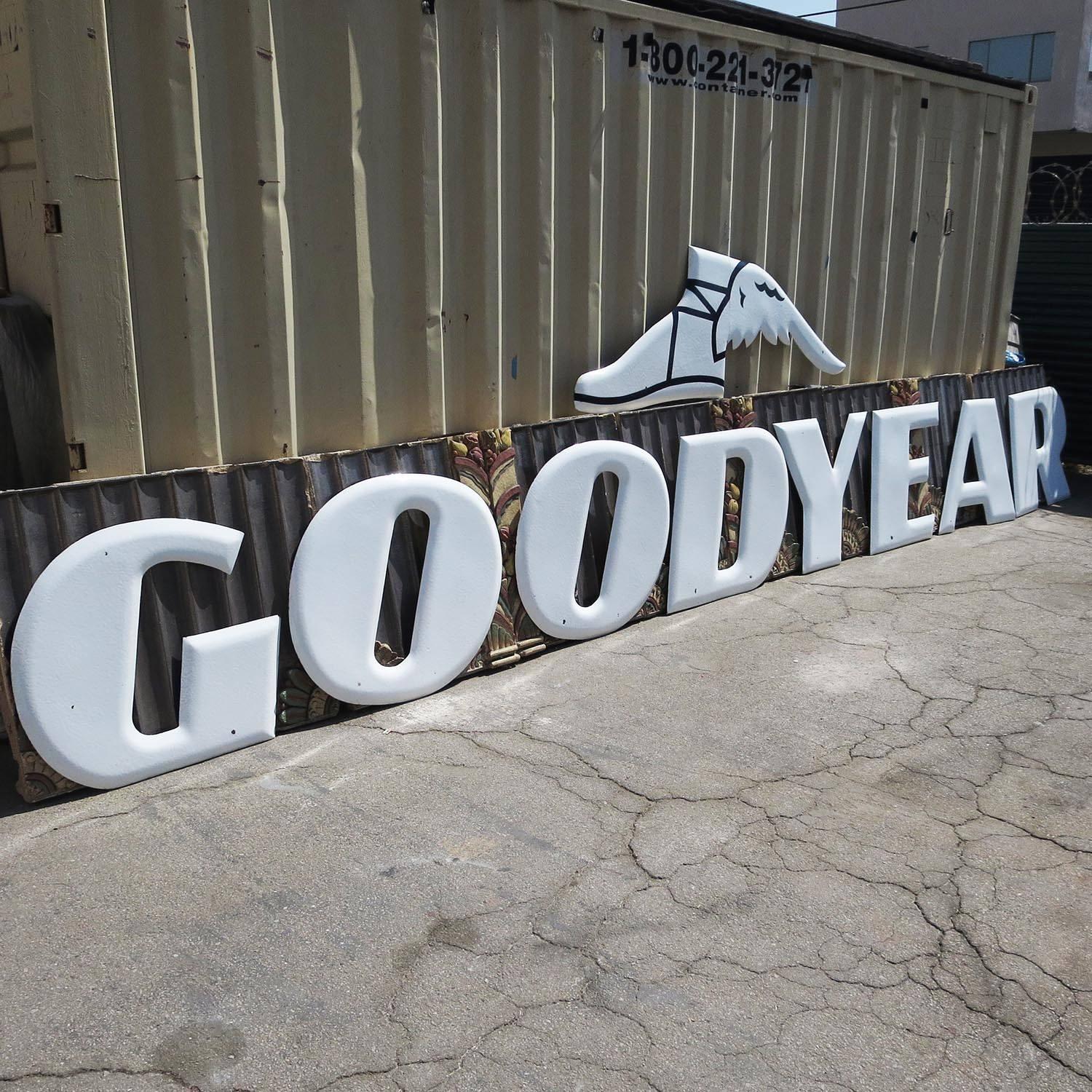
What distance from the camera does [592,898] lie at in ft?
10.8

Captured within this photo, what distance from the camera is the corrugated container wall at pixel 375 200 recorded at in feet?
12.7

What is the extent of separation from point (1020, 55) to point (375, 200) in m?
26.5

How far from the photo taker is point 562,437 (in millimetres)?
5375

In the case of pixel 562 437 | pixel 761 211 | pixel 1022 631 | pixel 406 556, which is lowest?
pixel 1022 631

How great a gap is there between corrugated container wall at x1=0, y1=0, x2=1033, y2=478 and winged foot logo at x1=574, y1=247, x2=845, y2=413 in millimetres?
104

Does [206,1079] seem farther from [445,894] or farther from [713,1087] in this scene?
[713,1087]

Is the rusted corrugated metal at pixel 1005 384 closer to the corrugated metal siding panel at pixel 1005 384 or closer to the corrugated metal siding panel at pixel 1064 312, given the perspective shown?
the corrugated metal siding panel at pixel 1005 384

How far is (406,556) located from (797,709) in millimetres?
1855

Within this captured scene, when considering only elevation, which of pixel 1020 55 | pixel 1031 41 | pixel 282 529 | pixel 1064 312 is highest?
pixel 1031 41

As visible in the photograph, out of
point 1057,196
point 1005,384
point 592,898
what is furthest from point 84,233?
point 1057,196

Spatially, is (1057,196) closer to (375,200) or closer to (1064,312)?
(1064,312)

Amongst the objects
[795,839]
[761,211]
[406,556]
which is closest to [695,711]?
[795,839]

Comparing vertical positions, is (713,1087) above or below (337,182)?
below

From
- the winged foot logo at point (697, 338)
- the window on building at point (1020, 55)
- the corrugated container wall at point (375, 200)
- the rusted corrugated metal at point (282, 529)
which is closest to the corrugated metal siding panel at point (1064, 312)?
the corrugated container wall at point (375, 200)
